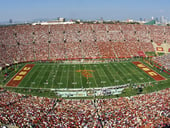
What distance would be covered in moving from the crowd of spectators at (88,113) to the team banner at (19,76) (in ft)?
43.2

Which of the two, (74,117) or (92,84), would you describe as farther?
(92,84)

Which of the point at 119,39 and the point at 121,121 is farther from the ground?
the point at 119,39

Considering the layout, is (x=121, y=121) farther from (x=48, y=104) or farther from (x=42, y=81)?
(x=42, y=81)

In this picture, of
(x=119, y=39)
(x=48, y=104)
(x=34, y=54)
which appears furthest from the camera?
(x=119, y=39)

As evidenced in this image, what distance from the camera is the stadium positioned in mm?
23578

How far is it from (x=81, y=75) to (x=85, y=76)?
4.06ft

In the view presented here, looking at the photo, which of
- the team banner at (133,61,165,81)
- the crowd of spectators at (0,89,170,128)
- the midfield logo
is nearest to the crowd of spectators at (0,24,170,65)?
the team banner at (133,61,165,81)

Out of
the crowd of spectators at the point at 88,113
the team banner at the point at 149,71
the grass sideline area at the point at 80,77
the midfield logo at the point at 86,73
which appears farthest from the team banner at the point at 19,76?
the team banner at the point at 149,71

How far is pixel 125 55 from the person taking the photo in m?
66.9

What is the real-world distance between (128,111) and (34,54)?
45.6 metres

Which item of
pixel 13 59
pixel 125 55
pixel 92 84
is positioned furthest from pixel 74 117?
pixel 125 55

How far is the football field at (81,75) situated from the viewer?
42.5 metres

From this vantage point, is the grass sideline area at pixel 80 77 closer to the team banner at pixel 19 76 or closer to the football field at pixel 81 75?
the football field at pixel 81 75

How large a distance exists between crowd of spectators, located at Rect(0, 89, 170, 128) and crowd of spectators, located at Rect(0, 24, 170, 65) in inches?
1331
